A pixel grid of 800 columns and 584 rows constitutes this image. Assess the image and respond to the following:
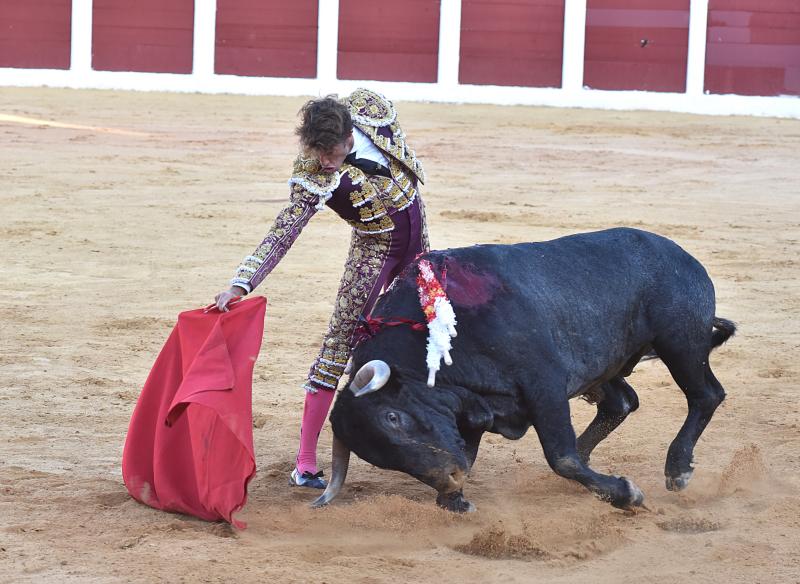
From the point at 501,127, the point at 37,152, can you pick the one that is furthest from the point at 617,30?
the point at 37,152

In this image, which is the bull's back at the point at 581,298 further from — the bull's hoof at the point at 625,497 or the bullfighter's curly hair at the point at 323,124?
the bullfighter's curly hair at the point at 323,124

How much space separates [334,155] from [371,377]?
585 mm

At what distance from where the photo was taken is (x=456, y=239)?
7.13m

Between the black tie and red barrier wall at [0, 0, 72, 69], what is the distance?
511 inches

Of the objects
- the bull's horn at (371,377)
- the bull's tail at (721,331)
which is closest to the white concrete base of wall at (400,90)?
the bull's tail at (721,331)

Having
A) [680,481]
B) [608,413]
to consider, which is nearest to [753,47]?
[608,413]

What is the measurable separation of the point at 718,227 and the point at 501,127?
4.99 metres

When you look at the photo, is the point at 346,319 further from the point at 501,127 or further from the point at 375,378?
the point at 501,127

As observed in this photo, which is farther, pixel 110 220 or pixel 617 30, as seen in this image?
pixel 617 30

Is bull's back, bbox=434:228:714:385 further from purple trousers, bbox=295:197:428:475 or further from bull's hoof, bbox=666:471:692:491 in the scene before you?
bull's hoof, bbox=666:471:692:491

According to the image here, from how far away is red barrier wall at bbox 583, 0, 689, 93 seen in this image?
15039mm

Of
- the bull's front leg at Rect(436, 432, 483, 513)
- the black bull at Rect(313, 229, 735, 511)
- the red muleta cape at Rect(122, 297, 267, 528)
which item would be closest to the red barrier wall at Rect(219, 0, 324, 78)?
the black bull at Rect(313, 229, 735, 511)

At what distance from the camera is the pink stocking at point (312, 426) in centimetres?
343

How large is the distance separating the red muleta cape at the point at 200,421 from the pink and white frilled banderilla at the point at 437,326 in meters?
0.48
